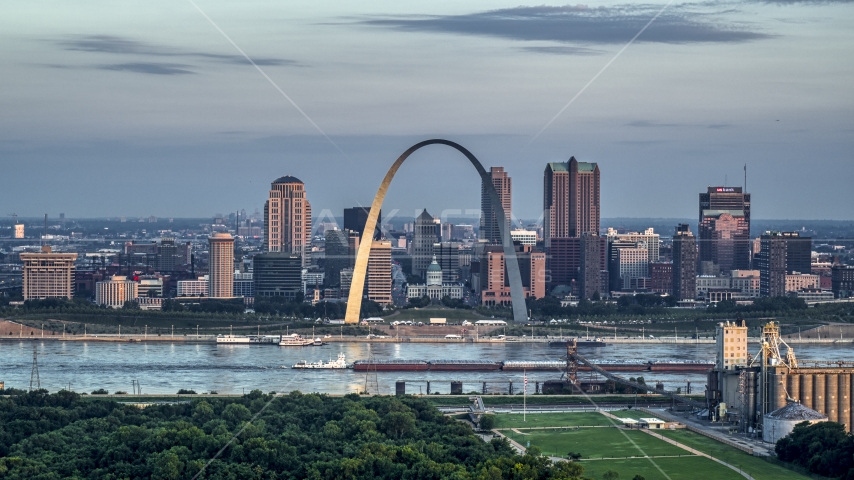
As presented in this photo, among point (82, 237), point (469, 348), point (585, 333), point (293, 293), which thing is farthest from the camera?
point (82, 237)

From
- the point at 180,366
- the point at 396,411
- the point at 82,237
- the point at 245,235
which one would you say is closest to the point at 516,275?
the point at 180,366

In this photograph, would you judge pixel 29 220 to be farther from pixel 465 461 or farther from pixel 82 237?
pixel 465 461

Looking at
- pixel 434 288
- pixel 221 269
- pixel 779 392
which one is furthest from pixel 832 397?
pixel 221 269

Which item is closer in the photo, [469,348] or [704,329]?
[469,348]

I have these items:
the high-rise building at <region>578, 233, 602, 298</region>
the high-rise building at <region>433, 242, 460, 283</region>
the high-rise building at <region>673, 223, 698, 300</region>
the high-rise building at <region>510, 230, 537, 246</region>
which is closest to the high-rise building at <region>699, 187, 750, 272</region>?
the high-rise building at <region>510, 230, 537, 246</region>

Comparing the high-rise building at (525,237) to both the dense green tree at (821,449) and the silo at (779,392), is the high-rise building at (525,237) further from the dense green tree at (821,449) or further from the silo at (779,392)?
the dense green tree at (821,449)

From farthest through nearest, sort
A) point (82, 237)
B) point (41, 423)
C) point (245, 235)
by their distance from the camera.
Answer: point (82, 237), point (245, 235), point (41, 423)

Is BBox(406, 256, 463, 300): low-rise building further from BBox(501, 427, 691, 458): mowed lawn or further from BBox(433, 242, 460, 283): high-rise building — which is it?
BBox(501, 427, 691, 458): mowed lawn
